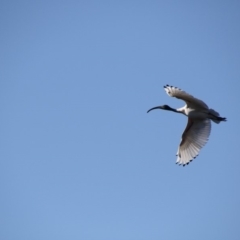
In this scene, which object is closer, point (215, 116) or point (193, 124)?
point (215, 116)

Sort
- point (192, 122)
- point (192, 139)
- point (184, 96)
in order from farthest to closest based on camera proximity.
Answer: point (192, 139), point (192, 122), point (184, 96)

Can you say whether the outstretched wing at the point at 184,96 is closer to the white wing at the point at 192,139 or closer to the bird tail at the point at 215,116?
the bird tail at the point at 215,116

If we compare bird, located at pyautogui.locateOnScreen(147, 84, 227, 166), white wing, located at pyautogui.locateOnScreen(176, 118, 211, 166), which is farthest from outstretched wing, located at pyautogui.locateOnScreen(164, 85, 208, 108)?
white wing, located at pyautogui.locateOnScreen(176, 118, 211, 166)

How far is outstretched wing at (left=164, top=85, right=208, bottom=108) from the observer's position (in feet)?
46.9

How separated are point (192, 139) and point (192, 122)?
0.53m

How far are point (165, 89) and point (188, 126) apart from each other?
4.42 ft

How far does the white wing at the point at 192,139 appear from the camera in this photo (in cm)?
1527

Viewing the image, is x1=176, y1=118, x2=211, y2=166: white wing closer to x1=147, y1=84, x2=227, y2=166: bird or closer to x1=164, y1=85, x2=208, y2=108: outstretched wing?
x1=147, y1=84, x2=227, y2=166: bird

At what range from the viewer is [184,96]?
1443cm

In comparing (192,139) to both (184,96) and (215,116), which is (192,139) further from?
(184,96)

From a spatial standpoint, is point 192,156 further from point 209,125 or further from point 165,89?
point 165,89

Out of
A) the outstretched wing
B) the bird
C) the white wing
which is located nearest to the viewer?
the outstretched wing

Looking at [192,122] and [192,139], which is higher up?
[192,122]

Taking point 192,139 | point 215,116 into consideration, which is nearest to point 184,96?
point 215,116
